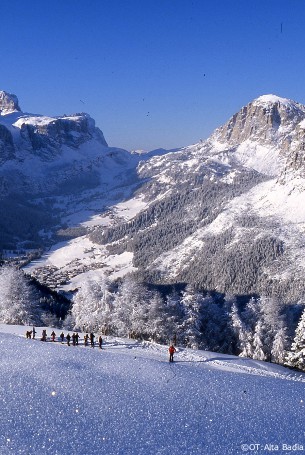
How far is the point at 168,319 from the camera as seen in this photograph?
7719 cm

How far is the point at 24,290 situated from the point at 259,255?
132 meters

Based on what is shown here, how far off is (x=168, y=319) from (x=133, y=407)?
54818mm

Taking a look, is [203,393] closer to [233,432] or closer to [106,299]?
[233,432]

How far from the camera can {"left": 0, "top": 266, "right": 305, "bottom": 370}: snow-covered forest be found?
7325 centimetres

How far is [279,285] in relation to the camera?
509ft

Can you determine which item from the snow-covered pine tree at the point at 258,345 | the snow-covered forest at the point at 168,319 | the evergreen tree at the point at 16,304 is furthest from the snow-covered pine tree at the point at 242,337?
the evergreen tree at the point at 16,304

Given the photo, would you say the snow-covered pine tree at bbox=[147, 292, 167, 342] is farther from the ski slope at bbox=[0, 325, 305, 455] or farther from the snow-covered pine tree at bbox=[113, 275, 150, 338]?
the ski slope at bbox=[0, 325, 305, 455]

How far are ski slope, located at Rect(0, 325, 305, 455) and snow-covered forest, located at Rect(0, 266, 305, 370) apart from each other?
36356 mm

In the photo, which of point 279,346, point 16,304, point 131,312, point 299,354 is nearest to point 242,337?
point 279,346

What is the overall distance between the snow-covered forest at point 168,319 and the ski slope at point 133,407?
36.4 m

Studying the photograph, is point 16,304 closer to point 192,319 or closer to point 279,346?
point 192,319

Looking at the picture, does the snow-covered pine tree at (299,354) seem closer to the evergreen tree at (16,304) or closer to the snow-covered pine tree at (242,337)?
the snow-covered pine tree at (242,337)

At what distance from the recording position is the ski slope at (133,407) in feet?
63.3

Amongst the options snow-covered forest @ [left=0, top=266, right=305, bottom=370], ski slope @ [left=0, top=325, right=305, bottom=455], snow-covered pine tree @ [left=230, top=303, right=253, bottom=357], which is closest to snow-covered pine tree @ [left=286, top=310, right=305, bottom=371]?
ski slope @ [left=0, top=325, right=305, bottom=455]
